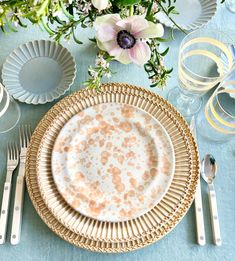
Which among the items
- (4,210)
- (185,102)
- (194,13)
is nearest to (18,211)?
(4,210)

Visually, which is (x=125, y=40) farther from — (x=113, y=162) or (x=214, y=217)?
(x=214, y=217)

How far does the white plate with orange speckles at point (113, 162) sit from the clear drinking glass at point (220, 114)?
0.12m

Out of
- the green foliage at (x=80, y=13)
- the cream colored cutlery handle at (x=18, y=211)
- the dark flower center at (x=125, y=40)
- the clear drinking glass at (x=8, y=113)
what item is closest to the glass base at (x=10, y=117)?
the clear drinking glass at (x=8, y=113)

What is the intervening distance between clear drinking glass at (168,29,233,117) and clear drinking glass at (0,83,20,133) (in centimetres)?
36

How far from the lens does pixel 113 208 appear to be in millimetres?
584

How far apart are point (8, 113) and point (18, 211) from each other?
0.76 feet

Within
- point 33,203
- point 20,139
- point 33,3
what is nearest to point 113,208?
point 33,203

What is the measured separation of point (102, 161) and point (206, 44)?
0.33 metres

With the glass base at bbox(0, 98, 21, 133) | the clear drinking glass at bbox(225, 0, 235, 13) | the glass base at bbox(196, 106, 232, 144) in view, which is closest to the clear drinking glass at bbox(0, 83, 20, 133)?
the glass base at bbox(0, 98, 21, 133)

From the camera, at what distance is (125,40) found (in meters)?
0.44

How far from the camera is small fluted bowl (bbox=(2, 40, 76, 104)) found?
73 centimetres

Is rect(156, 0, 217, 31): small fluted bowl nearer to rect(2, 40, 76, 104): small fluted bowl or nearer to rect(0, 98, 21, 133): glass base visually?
rect(2, 40, 76, 104): small fluted bowl

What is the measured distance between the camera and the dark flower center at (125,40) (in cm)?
44

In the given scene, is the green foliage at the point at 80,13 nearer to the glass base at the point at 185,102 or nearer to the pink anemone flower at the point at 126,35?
the pink anemone flower at the point at 126,35
